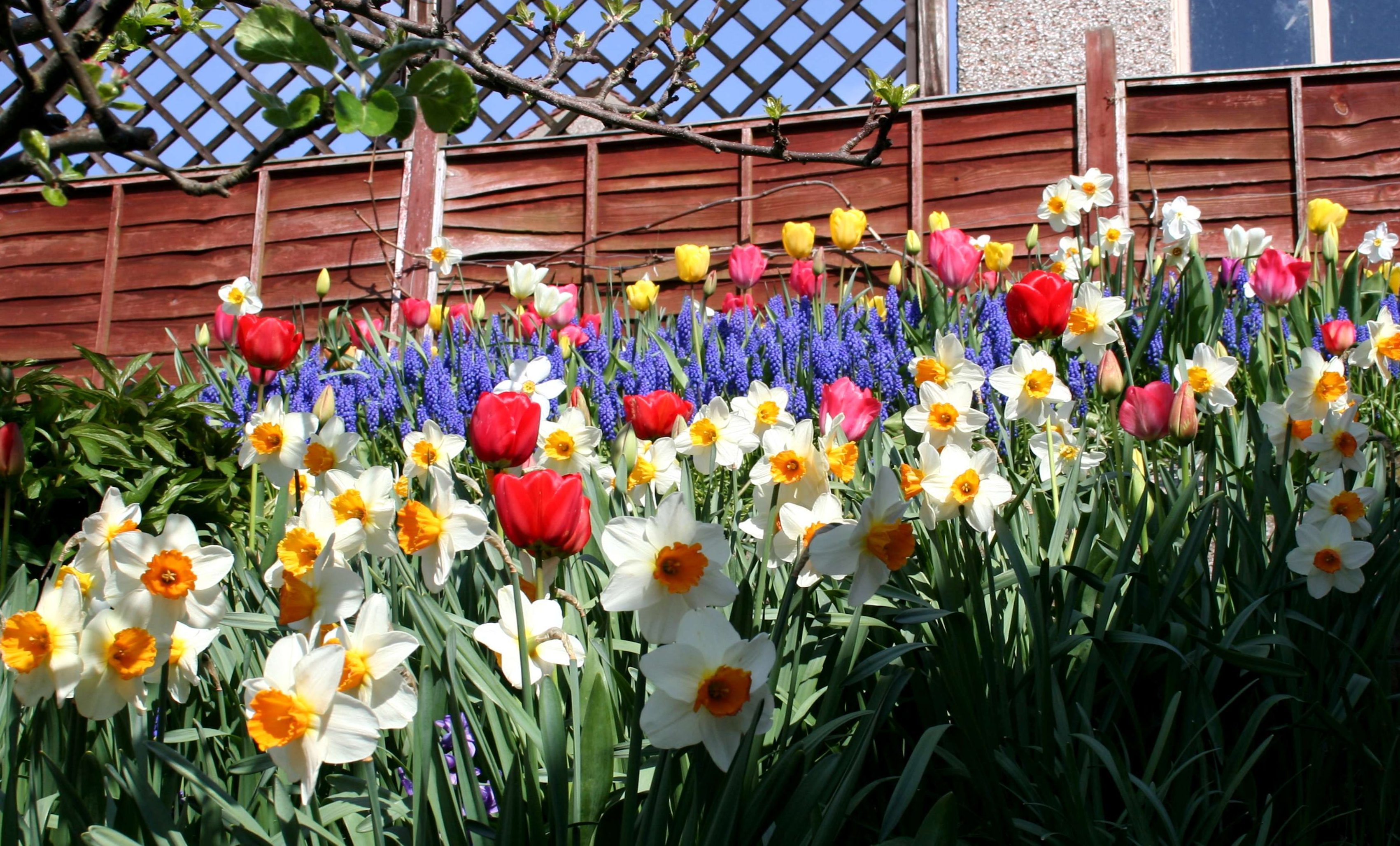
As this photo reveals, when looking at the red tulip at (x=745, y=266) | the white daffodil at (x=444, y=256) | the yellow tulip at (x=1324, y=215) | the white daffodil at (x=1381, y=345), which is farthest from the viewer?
the white daffodil at (x=444, y=256)

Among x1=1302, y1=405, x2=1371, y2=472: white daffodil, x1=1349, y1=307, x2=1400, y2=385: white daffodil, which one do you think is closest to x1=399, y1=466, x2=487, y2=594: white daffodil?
x1=1302, y1=405, x2=1371, y2=472: white daffodil

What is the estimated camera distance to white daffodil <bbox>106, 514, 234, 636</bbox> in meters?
0.88

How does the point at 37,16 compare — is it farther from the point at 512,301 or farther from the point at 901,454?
the point at 512,301

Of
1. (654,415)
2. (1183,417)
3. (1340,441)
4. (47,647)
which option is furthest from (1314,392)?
(47,647)

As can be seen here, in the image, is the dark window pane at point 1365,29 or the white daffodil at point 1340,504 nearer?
the white daffodil at point 1340,504

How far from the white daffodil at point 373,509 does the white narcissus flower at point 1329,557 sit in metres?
1.08

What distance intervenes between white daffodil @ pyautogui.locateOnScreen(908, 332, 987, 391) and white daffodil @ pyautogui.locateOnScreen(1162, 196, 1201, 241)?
A: 1594 mm

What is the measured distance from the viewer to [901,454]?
217 cm

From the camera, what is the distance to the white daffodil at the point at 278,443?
4.45ft

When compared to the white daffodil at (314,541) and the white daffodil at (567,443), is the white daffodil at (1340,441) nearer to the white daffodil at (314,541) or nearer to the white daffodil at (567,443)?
the white daffodil at (567,443)

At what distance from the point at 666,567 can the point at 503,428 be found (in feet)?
1.13

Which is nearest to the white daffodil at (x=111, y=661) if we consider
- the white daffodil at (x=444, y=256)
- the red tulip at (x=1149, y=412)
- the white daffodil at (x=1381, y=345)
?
the red tulip at (x=1149, y=412)

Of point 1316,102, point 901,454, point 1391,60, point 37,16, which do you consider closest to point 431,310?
point 901,454

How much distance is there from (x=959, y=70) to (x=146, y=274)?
5.02 m
